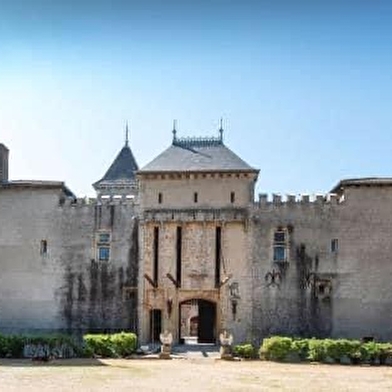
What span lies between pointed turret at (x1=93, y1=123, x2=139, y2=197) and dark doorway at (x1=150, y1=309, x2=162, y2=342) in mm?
12699

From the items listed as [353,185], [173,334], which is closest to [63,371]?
[173,334]

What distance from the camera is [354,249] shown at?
35469mm

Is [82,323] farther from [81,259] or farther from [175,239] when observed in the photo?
[175,239]

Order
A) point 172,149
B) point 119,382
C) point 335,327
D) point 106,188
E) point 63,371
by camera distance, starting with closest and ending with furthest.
Answer: point 119,382 → point 63,371 → point 335,327 → point 172,149 → point 106,188

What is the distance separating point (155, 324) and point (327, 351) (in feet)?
33.1

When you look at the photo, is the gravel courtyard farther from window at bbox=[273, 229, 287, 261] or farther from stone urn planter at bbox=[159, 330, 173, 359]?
window at bbox=[273, 229, 287, 261]

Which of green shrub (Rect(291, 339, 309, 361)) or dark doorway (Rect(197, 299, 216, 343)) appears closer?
green shrub (Rect(291, 339, 309, 361))

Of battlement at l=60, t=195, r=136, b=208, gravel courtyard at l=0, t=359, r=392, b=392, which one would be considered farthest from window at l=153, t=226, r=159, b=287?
gravel courtyard at l=0, t=359, r=392, b=392

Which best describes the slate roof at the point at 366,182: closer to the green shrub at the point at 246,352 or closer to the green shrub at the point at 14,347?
the green shrub at the point at 246,352

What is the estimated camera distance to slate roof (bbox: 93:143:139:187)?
49844mm

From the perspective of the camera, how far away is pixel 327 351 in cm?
2955

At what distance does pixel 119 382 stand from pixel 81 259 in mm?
16432

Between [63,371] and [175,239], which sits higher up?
[175,239]

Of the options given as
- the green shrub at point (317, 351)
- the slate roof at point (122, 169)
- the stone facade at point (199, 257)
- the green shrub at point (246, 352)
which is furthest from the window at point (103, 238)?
the slate roof at point (122, 169)
